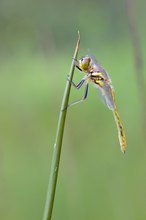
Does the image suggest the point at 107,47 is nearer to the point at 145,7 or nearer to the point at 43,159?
the point at 145,7

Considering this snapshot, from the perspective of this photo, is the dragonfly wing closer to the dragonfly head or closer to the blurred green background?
the dragonfly head

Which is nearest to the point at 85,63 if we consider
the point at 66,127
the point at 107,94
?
the point at 107,94

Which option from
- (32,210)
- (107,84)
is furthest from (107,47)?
(107,84)

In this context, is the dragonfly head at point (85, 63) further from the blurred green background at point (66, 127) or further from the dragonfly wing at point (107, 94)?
the blurred green background at point (66, 127)

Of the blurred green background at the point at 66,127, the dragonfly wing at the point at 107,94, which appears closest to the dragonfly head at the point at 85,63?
the dragonfly wing at the point at 107,94

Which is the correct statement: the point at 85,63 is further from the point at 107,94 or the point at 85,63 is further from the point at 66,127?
the point at 66,127

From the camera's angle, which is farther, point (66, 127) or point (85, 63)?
point (66, 127)
